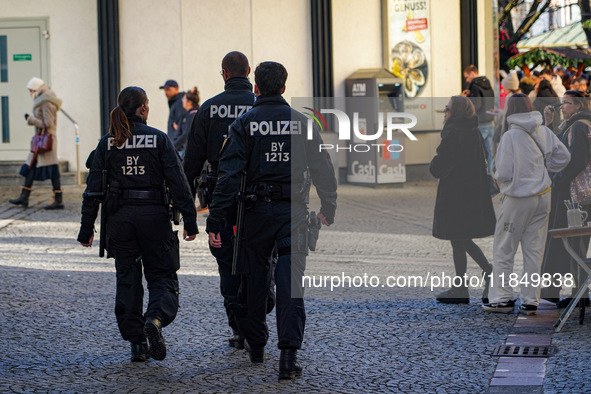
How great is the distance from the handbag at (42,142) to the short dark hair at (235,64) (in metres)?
7.74

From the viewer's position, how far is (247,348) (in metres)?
6.58

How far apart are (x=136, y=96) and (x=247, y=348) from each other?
1757mm

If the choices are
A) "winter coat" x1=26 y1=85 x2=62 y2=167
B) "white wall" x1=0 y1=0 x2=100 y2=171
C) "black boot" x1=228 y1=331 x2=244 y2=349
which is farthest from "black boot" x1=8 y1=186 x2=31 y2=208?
"black boot" x1=228 y1=331 x2=244 y2=349

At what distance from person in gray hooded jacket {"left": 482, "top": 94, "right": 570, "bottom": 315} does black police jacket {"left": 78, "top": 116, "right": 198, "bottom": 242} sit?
2618mm

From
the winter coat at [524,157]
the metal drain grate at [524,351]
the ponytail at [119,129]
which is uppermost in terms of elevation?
the ponytail at [119,129]

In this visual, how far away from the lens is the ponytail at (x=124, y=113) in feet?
21.2

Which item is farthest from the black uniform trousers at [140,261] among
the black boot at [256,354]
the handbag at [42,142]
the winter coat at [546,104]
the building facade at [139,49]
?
the building facade at [139,49]

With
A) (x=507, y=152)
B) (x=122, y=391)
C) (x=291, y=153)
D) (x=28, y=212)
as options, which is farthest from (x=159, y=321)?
(x=28, y=212)

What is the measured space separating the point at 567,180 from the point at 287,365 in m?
3.22

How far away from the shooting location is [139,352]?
6500mm

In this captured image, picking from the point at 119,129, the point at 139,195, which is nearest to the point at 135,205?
the point at 139,195

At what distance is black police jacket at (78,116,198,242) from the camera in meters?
6.48

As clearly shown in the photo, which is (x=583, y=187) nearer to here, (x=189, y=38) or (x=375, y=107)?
(x=375, y=107)

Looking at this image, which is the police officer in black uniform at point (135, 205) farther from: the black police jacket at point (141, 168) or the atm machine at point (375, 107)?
the atm machine at point (375, 107)
